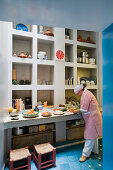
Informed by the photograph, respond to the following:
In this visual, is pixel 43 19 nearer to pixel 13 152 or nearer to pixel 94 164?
pixel 13 152

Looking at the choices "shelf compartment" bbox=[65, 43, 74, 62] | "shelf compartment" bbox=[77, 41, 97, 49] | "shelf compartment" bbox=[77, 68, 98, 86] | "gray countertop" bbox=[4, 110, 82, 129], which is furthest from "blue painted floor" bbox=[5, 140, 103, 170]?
"shelf compartment" bbox=[77, 41, 97, 49]

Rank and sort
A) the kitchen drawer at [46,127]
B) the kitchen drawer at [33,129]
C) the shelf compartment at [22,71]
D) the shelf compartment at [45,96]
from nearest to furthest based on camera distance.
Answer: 1. the kitchen drawer at [33,129]
2. the kitchen drawer at [46,127]
3. the shelf compartment at [22,71]
4. the shelf compartment at [45,96]

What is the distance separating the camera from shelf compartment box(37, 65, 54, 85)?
10.6 ft

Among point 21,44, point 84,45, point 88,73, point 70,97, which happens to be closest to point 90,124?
point 70,97

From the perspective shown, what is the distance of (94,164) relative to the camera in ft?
7.24

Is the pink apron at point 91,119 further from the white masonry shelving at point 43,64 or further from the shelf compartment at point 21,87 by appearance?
the shelf compartment at point 21,87

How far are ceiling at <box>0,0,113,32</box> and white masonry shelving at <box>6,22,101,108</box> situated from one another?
83.6 inches

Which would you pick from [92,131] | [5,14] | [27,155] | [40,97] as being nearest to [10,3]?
[5,14]

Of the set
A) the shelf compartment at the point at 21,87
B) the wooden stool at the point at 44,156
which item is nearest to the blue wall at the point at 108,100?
the wooden stool at the point at 44,156

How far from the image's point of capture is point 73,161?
2.31 meters

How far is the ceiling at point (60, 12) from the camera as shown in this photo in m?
0.51

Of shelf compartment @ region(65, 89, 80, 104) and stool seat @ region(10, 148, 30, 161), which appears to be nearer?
stool seat @ region(10, 148, 30, 161)

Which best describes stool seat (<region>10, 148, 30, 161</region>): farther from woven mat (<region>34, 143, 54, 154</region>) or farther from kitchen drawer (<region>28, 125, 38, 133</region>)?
kitchen drawer (<region>28, 125, 38, 133</region>)

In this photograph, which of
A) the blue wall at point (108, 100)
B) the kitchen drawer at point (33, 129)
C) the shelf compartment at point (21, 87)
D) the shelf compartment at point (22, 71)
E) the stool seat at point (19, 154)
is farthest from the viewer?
the shelf compartment at point (22, 71)
